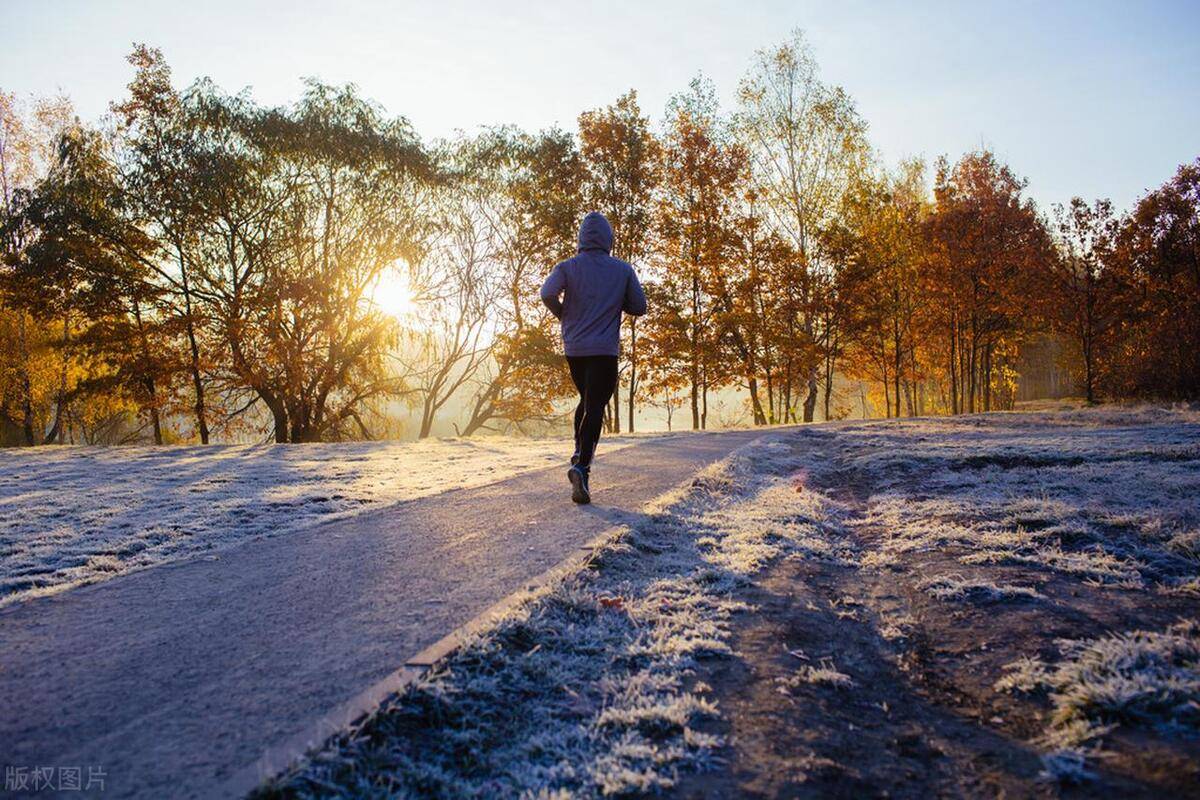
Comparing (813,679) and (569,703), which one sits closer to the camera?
(569,703)

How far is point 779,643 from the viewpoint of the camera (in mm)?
2838

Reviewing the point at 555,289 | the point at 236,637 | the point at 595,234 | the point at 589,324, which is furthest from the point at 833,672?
the point at 595,234

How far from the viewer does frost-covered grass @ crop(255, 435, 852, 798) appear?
1782 millimetres

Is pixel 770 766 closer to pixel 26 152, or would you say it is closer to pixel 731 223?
pixel 731 223

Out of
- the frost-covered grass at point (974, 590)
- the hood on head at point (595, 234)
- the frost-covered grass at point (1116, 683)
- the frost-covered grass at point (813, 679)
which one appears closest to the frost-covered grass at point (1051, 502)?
the frost-covered grass at point (974, 590)

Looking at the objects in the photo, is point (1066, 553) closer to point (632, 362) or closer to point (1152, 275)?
point (632, 362)

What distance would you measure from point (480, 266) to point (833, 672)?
2878cm

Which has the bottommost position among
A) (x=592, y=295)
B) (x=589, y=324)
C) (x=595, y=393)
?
(x=595, y=393)

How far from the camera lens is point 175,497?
264 inches

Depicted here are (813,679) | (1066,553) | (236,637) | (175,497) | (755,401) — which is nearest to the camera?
(813,679)

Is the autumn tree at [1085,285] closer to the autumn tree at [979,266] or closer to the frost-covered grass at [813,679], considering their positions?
the autumn tree at [979,266]

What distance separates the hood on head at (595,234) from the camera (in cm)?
577

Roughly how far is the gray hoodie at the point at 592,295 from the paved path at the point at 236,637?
4.98 ft

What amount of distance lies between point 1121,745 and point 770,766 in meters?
1.03
